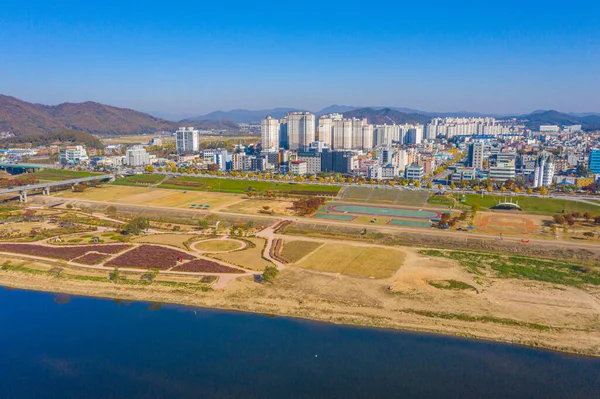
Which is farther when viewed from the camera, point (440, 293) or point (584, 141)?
point (584, 141)

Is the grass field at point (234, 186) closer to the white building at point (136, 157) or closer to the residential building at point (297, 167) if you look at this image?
the residential building at point (297, 167)

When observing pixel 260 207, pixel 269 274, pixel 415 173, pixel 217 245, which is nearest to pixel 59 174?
pixel 260 207

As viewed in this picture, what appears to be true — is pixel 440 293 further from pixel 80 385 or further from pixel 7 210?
pixel 7 210

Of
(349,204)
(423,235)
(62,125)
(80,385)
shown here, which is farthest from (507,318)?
(62,125)

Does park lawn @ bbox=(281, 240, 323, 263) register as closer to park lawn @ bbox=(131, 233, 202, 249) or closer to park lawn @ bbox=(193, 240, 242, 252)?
park lawn @ bbox=(193, 240, 242, 252)

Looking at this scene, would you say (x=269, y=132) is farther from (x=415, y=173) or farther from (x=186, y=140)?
(x=415, y=173)

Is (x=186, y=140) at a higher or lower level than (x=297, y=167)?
higher
